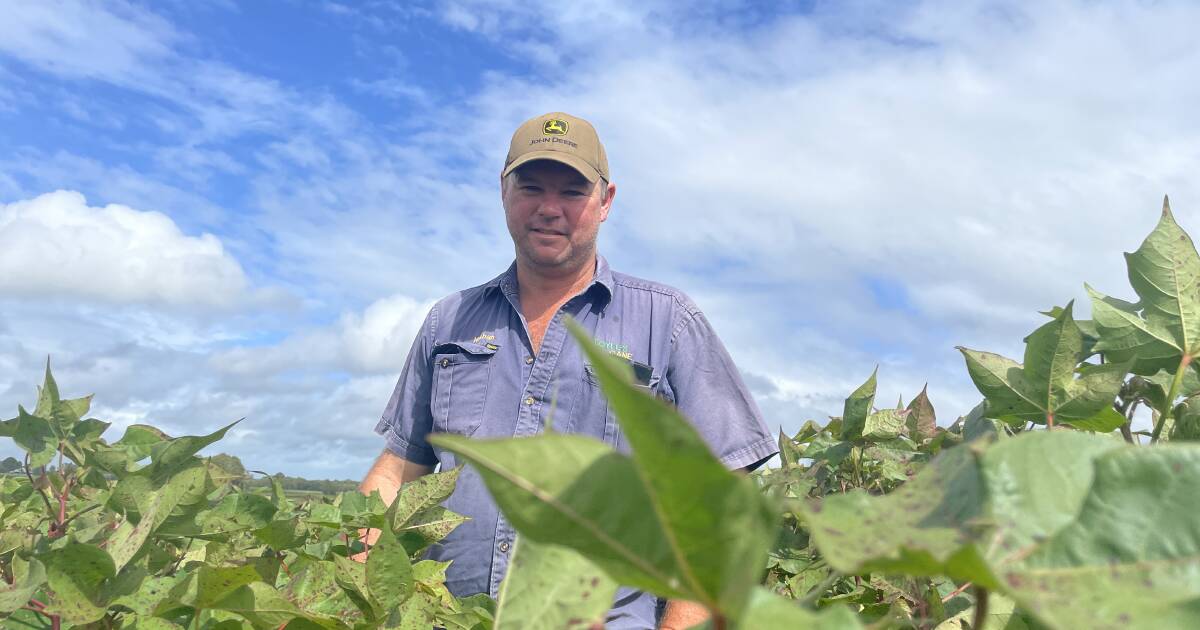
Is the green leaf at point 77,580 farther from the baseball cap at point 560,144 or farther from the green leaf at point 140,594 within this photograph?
the baseball cap at point 560,144

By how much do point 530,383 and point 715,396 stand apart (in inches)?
40.7

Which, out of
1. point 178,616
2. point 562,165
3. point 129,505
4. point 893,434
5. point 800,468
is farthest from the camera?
point 562,165

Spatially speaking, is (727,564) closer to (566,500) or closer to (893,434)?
(566,500)

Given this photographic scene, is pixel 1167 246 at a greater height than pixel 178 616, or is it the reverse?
pixel 1167 246

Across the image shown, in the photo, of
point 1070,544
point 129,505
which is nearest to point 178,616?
point 129,505

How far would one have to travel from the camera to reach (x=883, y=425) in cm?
237

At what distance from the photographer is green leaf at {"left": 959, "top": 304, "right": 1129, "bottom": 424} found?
52.6 inches

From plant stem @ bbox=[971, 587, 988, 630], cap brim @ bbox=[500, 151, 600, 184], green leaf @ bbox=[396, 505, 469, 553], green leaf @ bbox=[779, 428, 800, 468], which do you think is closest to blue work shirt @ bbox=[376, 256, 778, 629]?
cap brim @ bbox=[500, 151, 600, 184]

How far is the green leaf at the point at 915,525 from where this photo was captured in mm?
583

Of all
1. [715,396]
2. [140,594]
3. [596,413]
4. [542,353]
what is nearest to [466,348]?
[542,353]

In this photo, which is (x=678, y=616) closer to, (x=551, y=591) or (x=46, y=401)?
(x=46, y=401)

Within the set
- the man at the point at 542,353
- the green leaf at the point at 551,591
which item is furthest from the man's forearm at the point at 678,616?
the green leaf at the point at 551,591

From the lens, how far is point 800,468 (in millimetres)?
2906

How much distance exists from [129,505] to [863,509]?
1365 mm
